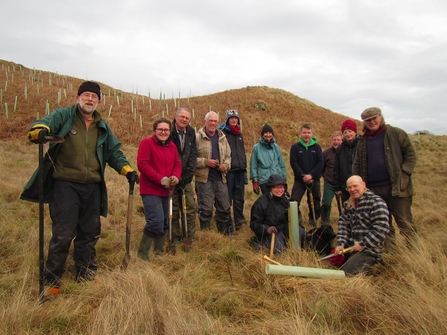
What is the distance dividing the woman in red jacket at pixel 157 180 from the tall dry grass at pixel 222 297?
0.29 metres

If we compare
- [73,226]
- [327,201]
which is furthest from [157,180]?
[327,201]

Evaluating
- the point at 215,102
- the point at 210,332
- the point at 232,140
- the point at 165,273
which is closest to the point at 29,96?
the point at 215,102

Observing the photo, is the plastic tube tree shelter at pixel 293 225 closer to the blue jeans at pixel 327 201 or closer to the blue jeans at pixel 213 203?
the blue jeans at pixel 213 203

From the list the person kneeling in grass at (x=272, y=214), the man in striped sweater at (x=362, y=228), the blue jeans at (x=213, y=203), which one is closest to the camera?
the man in striped sweater at (x=362, y=228)

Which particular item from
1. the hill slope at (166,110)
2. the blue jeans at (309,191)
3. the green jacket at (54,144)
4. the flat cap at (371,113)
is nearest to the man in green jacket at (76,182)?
the green jacket at (54,144)

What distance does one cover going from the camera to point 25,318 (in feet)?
7.89

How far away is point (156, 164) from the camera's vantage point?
14.3ft

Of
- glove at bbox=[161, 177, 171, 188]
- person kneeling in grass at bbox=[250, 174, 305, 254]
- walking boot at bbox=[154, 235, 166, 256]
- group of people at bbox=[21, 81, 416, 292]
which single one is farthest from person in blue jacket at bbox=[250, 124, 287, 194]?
walking boot at bbox=[154, 235, 166, 256]

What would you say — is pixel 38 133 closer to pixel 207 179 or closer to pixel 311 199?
pixel 207 179

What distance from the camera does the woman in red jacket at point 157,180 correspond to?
13.4 feet

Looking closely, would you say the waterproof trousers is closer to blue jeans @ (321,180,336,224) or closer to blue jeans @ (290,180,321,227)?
blue jeans @ (290,180,321,227)

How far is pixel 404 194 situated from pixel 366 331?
2212mm

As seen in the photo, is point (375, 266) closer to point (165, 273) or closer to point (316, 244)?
point (316, 244)

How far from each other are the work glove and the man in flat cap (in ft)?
11.9
